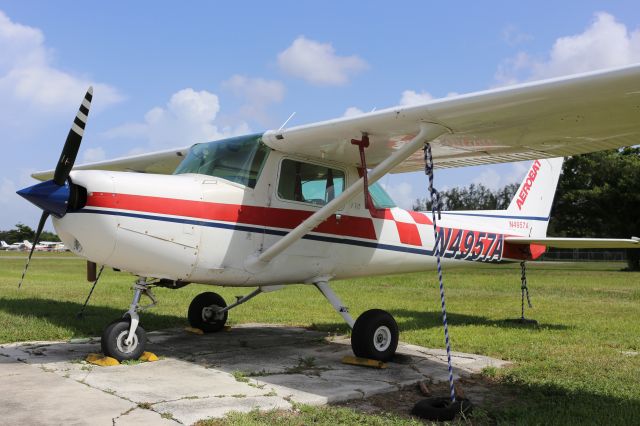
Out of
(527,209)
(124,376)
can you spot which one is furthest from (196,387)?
(527,209)

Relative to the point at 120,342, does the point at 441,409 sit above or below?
below

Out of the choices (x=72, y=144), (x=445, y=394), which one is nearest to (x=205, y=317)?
(x=72, y=144)

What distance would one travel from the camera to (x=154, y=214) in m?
6.12

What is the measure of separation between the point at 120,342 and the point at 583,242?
24.5 ft

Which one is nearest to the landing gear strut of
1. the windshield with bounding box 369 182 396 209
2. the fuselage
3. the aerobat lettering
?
the fuselage

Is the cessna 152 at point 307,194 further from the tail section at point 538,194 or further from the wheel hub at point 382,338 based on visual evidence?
the tail section at point 538,194

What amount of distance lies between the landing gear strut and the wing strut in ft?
4.57

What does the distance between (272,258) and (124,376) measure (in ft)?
7.04

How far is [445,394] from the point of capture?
18.1 ft

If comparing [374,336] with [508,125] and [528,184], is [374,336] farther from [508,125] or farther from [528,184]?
[528,184]

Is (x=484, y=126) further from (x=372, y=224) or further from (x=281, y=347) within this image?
(x=281, y=347)

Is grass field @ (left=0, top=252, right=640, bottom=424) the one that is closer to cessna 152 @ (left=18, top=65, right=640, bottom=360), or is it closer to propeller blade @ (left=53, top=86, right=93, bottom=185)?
cessna 152 @ (left=18, top=65, right=640, bottom=360)

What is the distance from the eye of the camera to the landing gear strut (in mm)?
6387

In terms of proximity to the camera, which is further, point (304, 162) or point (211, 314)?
point (211, 314)
